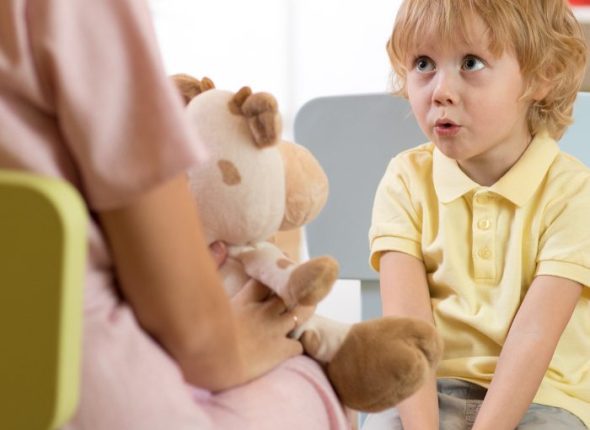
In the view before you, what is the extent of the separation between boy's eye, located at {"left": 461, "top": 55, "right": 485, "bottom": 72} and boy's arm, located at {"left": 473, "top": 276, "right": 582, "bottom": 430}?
0.25 m

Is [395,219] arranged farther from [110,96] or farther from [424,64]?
[110,96]

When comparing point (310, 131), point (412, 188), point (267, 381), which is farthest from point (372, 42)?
point (267, 381)

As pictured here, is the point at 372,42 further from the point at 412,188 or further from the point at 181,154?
the point at 181,154

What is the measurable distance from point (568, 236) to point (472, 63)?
0.23 metres

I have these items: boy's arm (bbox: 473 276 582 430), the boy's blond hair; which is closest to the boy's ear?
the boy's blond hair

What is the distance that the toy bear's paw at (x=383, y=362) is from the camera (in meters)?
0.75

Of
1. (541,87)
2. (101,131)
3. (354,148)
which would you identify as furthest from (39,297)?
(354,148)

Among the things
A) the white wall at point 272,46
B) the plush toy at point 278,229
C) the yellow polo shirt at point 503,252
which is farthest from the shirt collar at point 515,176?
the white wall at point 272,46

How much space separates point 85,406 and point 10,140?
17 centimetres

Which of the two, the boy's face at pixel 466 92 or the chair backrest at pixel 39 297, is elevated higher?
the chair backrest at pixel 39 297

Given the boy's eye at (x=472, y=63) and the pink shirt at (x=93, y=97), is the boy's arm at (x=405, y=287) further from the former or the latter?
the pink shirt at (x=93, y=97)

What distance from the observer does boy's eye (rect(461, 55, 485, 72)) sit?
1.09 metres

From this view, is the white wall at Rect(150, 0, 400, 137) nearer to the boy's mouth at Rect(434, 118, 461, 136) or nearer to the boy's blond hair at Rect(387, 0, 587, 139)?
the boy's blond hair at Rect(387, 0, 587, 139)

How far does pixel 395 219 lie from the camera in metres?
1.20
